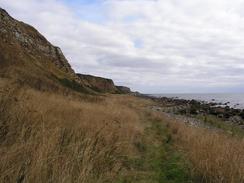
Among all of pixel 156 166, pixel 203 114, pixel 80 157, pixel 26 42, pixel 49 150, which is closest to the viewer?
pixel 49 150

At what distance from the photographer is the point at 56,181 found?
468cm

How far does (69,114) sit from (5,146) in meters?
4.67

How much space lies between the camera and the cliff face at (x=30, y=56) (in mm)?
37438

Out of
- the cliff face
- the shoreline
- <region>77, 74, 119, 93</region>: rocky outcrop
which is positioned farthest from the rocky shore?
<region>77, 74, 119, 93</region>: rocky outcrop

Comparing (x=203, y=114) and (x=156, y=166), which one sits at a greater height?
(x=156, y=166)

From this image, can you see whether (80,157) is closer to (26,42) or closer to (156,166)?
(156,166)

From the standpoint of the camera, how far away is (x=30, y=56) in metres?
47.3

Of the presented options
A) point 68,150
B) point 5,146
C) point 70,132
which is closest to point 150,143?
point 70,132

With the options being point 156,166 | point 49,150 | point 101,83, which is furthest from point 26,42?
point 49,150

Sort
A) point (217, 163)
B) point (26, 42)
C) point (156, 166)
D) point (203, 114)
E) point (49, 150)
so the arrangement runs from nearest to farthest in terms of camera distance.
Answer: point (49, 150) → point (217, 163) → point (156, 166) → point (203, 114) → point (26, 42)

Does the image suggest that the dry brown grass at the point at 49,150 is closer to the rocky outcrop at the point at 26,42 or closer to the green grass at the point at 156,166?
the green grass at the point at 156,166

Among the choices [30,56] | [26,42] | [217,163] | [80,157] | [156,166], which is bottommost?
[156,166]

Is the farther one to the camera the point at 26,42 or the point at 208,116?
the point at 26,42

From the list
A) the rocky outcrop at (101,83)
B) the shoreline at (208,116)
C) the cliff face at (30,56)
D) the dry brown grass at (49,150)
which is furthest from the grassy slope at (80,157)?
the rocky outcrop at (101,83)
